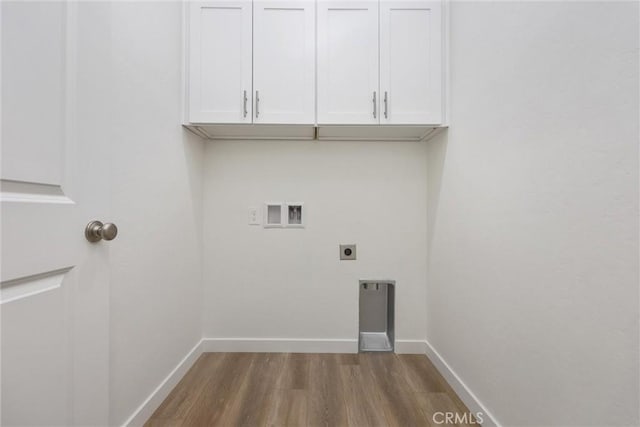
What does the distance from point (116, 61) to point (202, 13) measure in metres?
0.80

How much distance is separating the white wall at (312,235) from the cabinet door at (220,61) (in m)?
0.35

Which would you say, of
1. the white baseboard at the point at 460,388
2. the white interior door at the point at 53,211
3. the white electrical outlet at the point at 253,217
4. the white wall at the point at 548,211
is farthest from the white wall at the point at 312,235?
the white interior door at the point at 53,211

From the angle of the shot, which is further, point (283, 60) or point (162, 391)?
point (283, 60)

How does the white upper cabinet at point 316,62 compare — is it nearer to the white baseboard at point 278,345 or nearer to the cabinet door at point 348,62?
the cabinet door at point 348,62

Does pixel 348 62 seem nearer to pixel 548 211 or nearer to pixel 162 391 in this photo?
pixel 548 211

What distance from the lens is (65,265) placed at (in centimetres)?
72

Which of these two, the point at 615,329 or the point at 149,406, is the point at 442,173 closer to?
the point at 615,329

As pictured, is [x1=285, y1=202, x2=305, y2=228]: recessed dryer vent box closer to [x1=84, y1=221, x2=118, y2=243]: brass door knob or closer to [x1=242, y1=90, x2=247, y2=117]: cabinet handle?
[x1=242, y1=90, x2=247, y2=117]: cabinet handle

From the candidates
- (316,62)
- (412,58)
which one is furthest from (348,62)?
(412,58)

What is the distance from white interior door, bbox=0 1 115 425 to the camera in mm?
599

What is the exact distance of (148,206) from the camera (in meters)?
1.30

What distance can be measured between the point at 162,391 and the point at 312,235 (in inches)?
47.0

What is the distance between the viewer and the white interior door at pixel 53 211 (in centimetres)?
60

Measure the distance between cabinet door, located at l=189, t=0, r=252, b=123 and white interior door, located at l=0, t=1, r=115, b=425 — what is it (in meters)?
0.77
